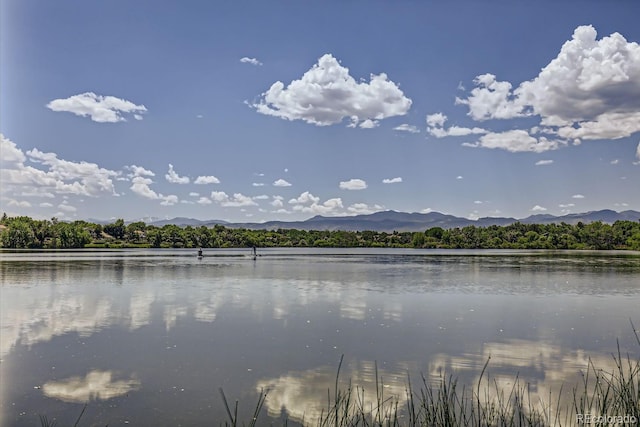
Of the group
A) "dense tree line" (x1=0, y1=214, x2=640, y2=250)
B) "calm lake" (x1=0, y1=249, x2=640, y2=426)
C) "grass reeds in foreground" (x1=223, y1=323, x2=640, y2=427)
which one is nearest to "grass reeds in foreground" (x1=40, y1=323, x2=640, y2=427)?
"grass reeds in foreground" (x1=223, y1=323, x2=640, y2=427)

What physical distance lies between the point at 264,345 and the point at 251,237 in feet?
570

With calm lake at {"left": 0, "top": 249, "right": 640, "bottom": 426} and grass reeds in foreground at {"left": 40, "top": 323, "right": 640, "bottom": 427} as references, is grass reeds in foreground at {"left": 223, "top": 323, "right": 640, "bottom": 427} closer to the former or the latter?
grass reeds in foreground at {"left": 40, "top": 323, "right": 640, "bottom": 427}

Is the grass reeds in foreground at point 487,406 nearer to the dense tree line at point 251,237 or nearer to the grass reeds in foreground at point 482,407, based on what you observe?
the grass reeds in foreground at point 482,407

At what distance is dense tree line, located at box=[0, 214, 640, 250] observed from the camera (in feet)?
471

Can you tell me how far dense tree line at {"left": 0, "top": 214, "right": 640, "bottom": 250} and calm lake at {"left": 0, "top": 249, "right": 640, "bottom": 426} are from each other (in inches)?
5117

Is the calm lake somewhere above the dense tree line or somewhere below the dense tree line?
below

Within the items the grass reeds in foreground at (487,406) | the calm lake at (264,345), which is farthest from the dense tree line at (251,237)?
the grass reeds in foreground at (487,406)

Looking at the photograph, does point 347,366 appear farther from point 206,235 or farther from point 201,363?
point 206,235

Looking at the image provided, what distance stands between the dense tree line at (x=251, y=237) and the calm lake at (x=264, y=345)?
129963mm

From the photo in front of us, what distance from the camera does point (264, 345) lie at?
1405 cm

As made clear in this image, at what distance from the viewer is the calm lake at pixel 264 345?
9.60 metres

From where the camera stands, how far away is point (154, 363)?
12039mm

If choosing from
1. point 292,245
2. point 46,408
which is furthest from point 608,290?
point 292,245

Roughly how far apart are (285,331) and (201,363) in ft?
14.2
